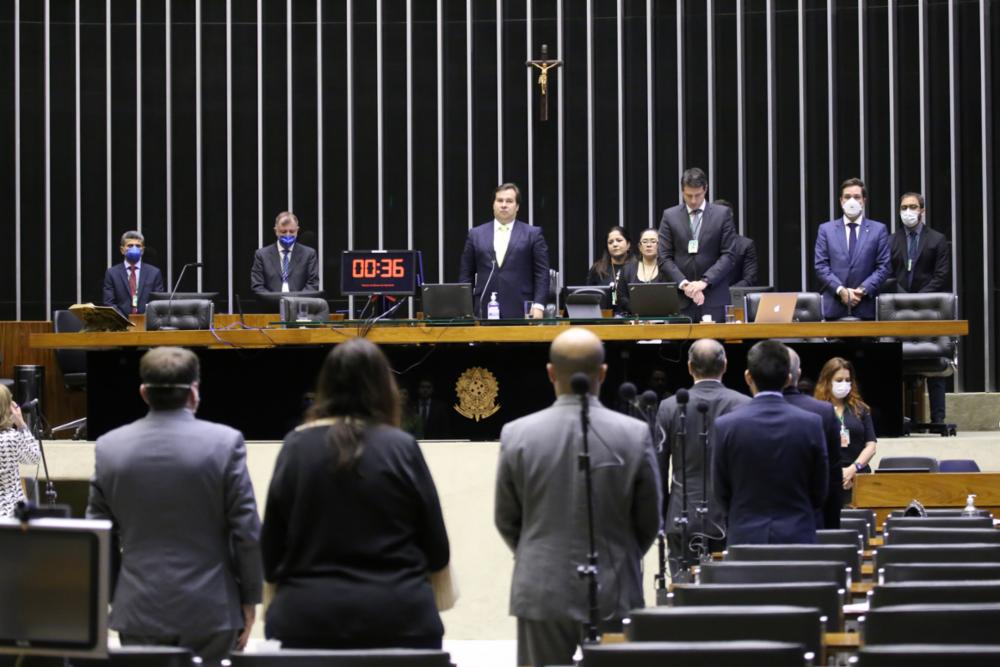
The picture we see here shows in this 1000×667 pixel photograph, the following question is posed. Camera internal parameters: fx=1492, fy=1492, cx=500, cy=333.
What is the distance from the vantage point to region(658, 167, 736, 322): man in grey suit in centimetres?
895

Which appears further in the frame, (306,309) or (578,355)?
(306,309)

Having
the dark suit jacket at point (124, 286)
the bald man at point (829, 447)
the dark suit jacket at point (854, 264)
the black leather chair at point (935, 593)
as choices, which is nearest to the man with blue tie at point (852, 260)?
the dark suit jacket at point (854, 264)

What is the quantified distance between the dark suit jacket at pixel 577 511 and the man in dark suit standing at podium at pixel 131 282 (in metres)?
7.22

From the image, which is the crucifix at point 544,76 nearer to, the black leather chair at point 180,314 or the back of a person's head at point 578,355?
the black leather chair at point 180,314

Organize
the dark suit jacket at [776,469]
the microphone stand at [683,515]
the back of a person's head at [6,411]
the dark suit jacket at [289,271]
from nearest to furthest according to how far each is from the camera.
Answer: the dark suit jacket at [776,469] < the microphone stand at [683,515] < the back of a person's head at [6,411] < the dark suit jacket at [289,271]

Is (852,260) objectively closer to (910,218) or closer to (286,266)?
(910,218)

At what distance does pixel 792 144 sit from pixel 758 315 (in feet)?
15.1

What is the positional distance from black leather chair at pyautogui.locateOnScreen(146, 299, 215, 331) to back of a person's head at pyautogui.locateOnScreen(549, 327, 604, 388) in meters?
5.02

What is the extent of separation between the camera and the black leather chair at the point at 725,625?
281cm

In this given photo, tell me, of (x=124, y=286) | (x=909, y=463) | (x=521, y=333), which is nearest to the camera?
(x=909, y=463)

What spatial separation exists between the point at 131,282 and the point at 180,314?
204cm

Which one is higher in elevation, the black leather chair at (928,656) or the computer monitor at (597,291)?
the computer monitor at (597,291)

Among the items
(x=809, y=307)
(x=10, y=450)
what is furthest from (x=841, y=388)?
(x=10, y=450)

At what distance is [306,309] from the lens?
334 inches
